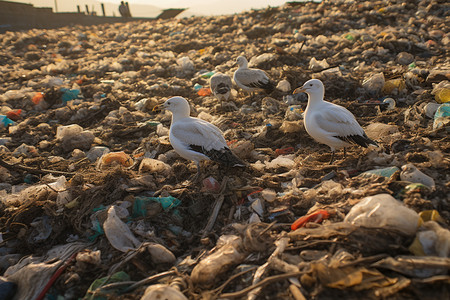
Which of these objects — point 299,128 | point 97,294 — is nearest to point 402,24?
point 299,128

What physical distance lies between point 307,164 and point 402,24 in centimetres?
787

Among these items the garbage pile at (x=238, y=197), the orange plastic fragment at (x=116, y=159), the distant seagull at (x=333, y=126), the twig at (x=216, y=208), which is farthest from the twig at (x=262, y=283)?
the orange plastic fragment at (x=116, y=159)

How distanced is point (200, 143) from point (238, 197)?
74 centimetres

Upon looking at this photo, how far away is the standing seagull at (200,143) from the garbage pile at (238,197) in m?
0.18

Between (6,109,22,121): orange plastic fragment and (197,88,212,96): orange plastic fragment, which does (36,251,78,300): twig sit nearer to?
(197,88,212,96): orange plastic fragment

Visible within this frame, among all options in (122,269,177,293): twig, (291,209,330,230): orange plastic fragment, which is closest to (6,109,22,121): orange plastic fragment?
(122,269,177,293): twig

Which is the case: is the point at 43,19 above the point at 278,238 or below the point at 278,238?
above

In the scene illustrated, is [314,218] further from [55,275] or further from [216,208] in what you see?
[55,275]

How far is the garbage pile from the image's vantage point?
205 cm

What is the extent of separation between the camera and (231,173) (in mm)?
3492

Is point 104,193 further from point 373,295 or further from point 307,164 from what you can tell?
point 373,295

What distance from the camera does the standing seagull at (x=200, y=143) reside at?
3.42 metres

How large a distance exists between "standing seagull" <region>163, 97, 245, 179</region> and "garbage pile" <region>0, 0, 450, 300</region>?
0.18 metres

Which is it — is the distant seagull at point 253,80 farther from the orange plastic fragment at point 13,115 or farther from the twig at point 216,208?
the orange plastic fragment at point 13,115
